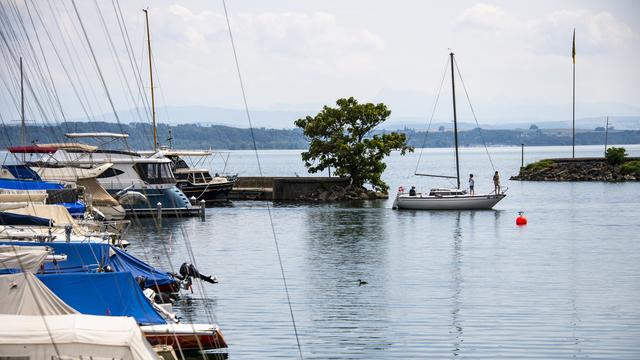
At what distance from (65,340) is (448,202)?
6598 centimetres

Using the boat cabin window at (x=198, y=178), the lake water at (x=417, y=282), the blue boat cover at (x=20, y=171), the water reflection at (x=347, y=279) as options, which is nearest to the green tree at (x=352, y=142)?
the boat cabin window at (x=198, y=178)

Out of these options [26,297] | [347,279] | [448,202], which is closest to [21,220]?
[26,297]

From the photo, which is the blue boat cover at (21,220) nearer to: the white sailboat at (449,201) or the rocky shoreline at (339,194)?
the white sailboat at (449,201)

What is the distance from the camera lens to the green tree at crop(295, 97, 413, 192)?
3649 inches

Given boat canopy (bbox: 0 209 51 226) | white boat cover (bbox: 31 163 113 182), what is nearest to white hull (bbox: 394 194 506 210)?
white boat cover (bbox: 31 163 113 182)

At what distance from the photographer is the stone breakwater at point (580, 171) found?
122250 mm

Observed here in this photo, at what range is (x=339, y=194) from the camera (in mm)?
92500

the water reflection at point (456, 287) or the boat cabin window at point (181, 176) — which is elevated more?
the boat cabin window at point (181, 176)

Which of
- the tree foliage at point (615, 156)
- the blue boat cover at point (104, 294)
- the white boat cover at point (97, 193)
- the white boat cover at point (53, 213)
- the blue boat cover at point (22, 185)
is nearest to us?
the blue boat cover at point (104, 294)

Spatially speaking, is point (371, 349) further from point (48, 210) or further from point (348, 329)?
point (48, 210)

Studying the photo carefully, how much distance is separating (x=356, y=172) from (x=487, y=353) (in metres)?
64.5

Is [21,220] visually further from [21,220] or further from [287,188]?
[287,188]

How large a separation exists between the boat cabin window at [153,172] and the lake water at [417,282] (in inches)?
149

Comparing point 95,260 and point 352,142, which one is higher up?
point 352,142
